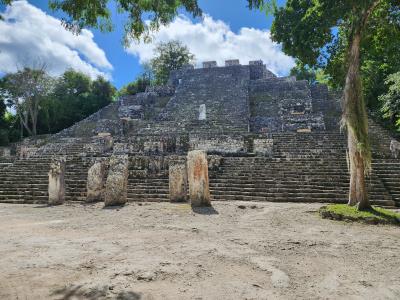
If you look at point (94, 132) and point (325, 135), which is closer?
point (325, 135)

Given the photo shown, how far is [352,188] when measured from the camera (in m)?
7.54

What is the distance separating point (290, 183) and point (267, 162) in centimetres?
181

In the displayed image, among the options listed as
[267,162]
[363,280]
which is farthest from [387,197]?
[363,280]

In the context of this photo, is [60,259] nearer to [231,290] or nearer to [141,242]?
[141,242]

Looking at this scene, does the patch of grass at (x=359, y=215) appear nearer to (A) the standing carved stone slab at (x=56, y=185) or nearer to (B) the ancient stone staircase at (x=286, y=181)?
(B) the ancient stone staircase at (x=286, y=181)

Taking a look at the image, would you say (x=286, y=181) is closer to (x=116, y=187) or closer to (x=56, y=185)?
(x=116, y=187)

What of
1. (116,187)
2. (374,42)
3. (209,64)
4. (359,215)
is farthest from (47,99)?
(359,215)

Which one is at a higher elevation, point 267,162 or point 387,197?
point 267,162

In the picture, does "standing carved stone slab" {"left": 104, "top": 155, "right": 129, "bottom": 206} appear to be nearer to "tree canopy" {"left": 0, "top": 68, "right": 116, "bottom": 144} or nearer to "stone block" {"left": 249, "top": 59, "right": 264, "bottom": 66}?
"tree canopy" {"left": 0, "top": 68, "right": 116, "bottom": 144}

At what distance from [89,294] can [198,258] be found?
1.50 metres

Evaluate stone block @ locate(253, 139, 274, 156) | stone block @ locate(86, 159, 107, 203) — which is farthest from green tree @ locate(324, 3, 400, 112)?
stone block @ locate(86, 159, 107, 203)

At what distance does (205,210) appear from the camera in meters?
8.10

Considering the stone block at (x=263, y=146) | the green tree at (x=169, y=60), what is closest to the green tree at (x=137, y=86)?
the green tree at (x=169, y=60)

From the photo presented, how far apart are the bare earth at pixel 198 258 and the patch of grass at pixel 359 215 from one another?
289 millimetres
